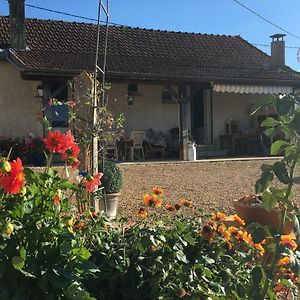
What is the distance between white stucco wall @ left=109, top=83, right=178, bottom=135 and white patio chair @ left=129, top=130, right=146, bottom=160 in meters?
0.84

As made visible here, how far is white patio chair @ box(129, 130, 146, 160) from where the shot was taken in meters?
13.6

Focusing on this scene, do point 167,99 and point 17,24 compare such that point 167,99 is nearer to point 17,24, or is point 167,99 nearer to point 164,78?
point 164,78

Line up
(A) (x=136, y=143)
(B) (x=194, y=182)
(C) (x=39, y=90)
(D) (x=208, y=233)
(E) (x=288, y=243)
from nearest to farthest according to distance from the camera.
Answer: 1. (E) (x=288, y=243)
2. (D) (x=208, y=233)
3. (B) (x=194, y=182)
4. (C) (x=39, y=90)
5. (A) (x=136, y=143)

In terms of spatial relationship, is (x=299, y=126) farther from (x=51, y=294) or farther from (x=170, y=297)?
(x=51, y=294)

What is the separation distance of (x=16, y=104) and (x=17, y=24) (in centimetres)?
225

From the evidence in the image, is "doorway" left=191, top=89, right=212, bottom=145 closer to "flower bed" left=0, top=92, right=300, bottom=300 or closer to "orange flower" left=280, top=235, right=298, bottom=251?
"flower bed" left=0, top=92, right=300, bottom=300

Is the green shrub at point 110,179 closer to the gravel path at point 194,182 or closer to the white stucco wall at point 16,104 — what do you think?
the gravel path at point 194,182

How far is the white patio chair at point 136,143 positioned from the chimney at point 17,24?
402cm

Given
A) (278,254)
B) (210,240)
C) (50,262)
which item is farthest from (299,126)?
(50,262)

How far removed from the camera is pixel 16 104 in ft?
44.4

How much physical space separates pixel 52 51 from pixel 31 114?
2162mm

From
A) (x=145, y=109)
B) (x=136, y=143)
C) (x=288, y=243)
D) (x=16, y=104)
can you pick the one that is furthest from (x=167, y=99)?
(x=288, y=243)

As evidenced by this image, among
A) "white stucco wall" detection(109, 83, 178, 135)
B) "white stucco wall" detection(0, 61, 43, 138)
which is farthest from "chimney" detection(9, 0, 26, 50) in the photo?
"white stucco wall" detection(109, 83, 178, 135)

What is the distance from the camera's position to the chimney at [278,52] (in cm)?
1808
